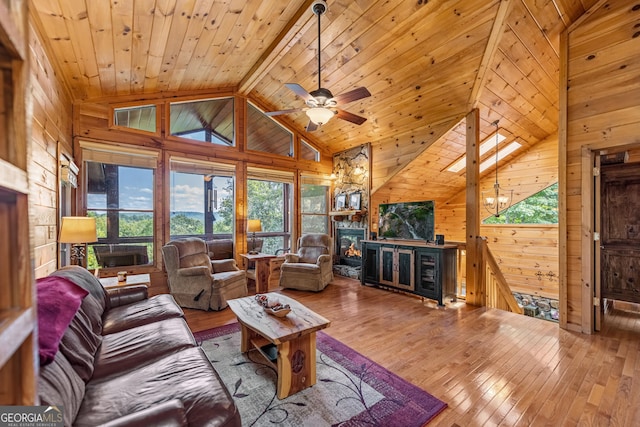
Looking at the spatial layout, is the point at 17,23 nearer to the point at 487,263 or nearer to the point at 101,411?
the point at 101,411

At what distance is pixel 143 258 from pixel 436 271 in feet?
14.8

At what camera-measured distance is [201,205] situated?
16.3 feet

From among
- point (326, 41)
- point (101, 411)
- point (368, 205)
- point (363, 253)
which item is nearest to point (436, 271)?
point (363, 253)

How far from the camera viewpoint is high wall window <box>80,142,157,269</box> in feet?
12.8

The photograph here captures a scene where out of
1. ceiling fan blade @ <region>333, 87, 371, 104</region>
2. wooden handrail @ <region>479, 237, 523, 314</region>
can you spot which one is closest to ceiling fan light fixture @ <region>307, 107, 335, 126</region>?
ceiling fan blade @ <region>333, 87, 371, 104</region>

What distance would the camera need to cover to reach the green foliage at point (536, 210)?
5.89 metres

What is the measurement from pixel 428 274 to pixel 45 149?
4730 mm

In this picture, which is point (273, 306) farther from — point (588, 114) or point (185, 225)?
point (588, 114)

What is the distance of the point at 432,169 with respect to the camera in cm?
522

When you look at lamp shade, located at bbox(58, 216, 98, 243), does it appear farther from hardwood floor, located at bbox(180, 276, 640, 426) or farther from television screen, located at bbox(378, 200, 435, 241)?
television screen, located at bbox(378, 200, 435, 241)

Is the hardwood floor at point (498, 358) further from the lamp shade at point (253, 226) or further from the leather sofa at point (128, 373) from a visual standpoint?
the lamp shade at point (253, 226)

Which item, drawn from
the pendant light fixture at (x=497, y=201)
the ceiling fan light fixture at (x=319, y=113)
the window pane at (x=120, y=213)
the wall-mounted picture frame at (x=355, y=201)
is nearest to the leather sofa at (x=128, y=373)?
the window pane at (x=120, y=213)

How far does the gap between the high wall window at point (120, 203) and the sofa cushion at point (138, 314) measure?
1.84 metres

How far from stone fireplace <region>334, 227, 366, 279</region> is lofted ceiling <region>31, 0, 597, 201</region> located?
1690 mm
